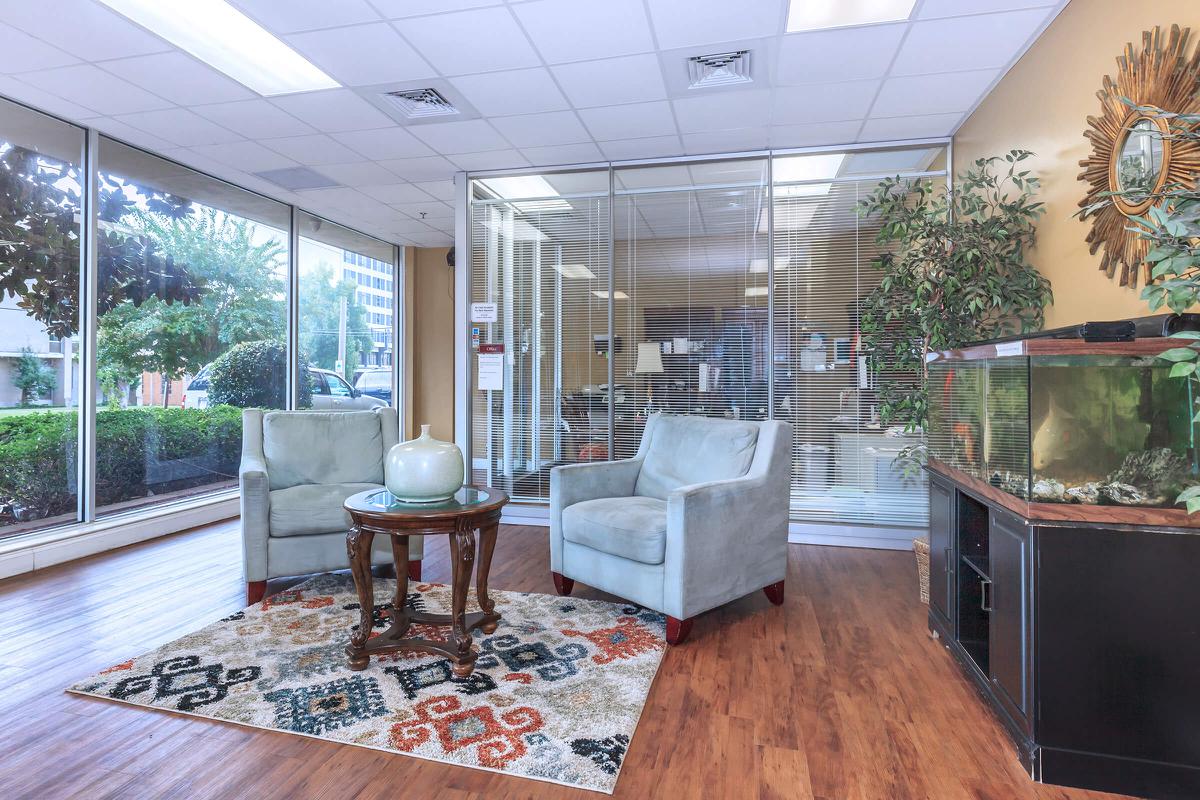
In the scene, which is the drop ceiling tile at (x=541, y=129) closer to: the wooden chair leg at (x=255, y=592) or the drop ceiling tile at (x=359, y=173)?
the drop ceiling tile at (x=359, y=173)

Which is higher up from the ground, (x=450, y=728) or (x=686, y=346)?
(x=686, y=346)

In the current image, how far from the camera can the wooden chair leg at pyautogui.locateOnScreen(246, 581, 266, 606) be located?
306 cm

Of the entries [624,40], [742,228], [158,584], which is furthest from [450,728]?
[742,228]

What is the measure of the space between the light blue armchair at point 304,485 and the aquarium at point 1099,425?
2.81 metres

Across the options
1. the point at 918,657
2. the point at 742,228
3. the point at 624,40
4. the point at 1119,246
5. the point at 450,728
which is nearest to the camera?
the point at 450,728

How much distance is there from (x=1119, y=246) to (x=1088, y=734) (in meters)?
1.69

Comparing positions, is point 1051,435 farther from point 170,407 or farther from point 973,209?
point 170,407

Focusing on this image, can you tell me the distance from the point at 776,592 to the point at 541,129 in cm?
326

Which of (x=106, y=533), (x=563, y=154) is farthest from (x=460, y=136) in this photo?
(x=106, y=533)

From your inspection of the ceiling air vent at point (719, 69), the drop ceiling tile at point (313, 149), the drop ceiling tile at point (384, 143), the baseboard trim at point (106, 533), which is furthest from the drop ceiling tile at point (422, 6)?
the baseboard trim at point (106, 533)

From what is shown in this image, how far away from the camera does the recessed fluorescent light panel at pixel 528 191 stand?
16.5 ft

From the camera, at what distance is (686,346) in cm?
471

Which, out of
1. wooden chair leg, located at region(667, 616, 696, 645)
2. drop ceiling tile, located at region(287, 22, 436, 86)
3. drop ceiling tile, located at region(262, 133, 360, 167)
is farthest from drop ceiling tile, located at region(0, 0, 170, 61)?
wooden chair leg, located at region(667, 616, 696, 645)

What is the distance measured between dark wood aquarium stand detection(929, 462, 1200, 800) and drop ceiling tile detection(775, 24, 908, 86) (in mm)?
2432
